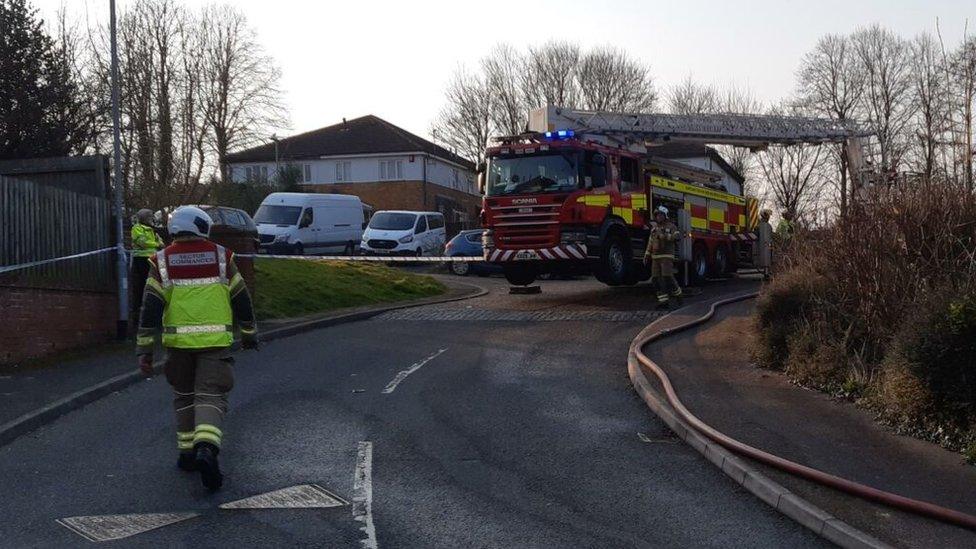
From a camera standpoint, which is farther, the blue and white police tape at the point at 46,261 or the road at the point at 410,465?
the blue and white police tape at the point at 46,261

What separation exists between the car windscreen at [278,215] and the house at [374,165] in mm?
22804

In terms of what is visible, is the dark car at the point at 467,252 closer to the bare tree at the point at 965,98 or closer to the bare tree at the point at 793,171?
the bare tree at the point at 793,171

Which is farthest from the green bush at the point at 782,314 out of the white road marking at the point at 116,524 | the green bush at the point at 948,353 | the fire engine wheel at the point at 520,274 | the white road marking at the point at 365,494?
the fire engine wheel at the point at 520,274

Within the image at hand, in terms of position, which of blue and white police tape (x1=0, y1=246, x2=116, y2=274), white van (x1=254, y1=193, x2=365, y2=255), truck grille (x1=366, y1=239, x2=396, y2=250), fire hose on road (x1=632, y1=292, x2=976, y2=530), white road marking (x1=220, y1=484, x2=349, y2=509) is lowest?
white road marking (x1=220, y1=484, x2=349, y2=509)

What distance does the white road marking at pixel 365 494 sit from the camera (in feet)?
22.4

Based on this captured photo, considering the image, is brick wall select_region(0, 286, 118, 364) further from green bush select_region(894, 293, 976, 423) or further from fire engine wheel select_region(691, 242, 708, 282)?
fire engine wheel select_region(691, 242, 708, 282)

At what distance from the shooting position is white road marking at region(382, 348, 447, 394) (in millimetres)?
12484

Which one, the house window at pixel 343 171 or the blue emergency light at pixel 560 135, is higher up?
the house window at pixel 343 171

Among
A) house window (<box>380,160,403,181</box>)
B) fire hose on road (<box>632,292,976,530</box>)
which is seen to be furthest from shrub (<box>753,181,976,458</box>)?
house window (<box>380,160,403,181</box>)

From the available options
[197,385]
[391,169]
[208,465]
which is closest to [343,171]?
[391,169]

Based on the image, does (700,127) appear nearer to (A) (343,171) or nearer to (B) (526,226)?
(B) (526,226)

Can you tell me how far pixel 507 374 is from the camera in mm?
13484

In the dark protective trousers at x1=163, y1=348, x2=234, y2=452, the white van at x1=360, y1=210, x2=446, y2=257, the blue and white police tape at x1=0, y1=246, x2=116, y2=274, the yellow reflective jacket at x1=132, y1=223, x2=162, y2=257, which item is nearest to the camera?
the dark protective trousers at x1=163, y1=348, x2=234, y2=452

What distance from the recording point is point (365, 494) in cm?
784
